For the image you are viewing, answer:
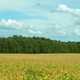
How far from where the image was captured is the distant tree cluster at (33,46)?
10556 cm

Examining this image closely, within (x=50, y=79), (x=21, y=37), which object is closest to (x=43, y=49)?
(x=21, y=37)

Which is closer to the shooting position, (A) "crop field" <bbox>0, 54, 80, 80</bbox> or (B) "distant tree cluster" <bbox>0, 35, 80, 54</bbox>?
(A) "crop field" <bbox>0, 54, 80, 80</bbox>

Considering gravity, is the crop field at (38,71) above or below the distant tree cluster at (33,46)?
below

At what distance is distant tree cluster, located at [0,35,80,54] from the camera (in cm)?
10556

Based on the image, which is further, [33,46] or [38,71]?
[33,46]

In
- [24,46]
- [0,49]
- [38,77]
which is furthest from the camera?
[24,46]

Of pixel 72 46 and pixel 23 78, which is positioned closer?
pixel 23 78

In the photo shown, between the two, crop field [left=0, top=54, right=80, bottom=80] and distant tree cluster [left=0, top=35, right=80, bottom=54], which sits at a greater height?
distant tree cluster [left=0, top=35, right=80, bottom=54]

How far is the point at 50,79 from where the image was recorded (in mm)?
12227

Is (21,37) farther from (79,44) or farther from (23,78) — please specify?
(23,78)

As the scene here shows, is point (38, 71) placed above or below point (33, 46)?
below

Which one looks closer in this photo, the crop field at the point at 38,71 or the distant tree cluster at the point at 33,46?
the crop field at the point at 38,71

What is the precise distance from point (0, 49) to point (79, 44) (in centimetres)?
2427

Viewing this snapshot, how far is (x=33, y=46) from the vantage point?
11025 centimetres
